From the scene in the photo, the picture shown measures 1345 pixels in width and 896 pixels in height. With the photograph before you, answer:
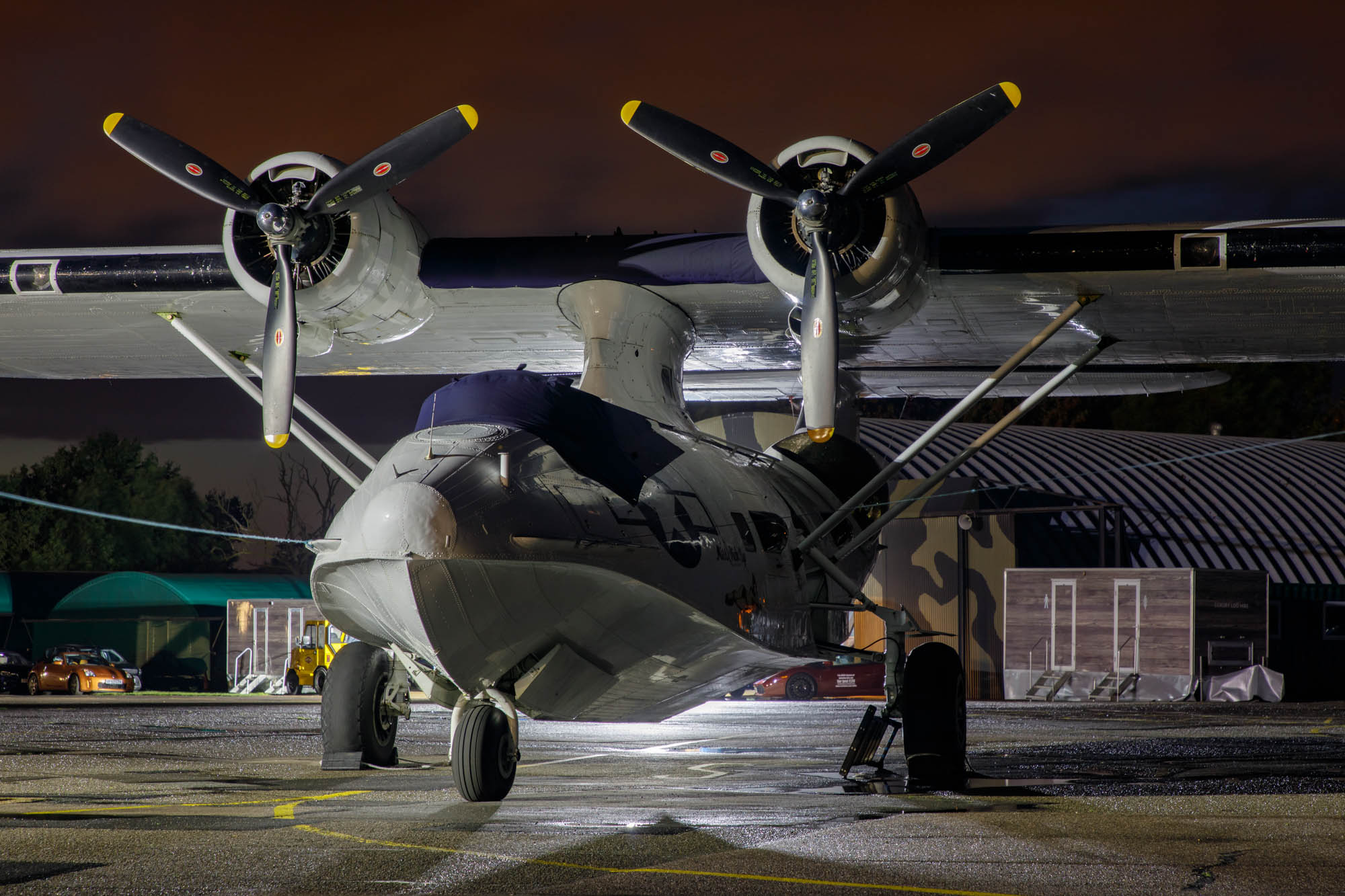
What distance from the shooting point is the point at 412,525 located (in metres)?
6.78

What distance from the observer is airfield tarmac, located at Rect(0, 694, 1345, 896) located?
5.73 metres

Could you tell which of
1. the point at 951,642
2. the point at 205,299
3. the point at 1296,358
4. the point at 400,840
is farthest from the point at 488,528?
the point at 951,642

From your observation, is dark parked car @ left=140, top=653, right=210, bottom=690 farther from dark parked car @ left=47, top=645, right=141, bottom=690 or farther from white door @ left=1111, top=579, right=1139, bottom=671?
white door @ left=1111, top=579, right=1139, bottom=671

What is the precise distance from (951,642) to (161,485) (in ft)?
159

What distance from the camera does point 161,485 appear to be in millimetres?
67625

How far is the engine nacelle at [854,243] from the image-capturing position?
1034 centimetres

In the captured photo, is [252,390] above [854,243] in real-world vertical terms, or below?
below

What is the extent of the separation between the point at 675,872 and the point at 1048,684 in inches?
978

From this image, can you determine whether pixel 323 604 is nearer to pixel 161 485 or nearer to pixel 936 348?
pixel 936 348

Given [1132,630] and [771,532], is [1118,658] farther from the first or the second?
[771,532]

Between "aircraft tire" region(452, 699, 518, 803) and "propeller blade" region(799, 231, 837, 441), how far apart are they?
3191mm

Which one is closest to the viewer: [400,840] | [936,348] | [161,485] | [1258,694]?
[400,840]

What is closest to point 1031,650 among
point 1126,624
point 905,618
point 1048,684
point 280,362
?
point 1048,684

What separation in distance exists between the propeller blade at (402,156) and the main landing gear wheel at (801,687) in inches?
828
